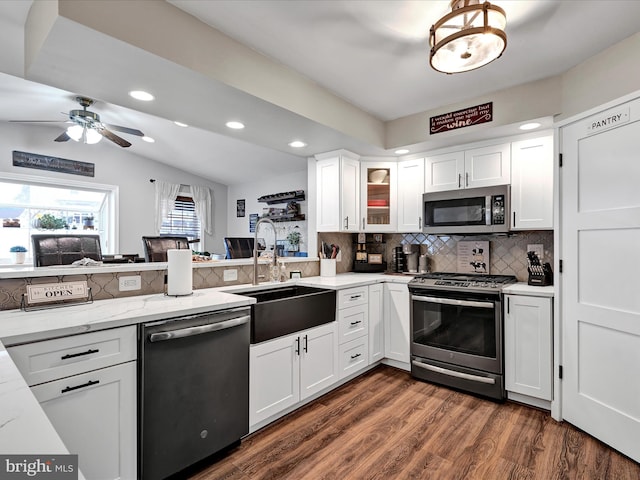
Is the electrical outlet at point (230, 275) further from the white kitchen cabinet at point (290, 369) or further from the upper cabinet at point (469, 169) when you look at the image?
the upper cabinet at point (469, 169)

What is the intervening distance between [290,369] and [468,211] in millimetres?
2090

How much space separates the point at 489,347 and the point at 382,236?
1748 millimetres

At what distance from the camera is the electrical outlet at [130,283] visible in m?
2.06

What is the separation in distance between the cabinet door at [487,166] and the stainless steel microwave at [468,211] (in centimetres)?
8

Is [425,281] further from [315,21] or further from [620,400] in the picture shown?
[315,21]

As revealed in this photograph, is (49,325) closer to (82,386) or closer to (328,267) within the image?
(82,386)

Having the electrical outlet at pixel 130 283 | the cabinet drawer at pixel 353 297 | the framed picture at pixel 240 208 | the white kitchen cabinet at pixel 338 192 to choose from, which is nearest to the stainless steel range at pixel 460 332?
the cabinet drawer at pixel 353 297

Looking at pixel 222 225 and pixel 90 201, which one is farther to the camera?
pixel 222 225

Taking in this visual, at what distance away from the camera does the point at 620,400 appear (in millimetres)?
1943

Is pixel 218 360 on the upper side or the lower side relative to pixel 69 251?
lower

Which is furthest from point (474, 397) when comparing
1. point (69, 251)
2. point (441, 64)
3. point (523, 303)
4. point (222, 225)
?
point (222, 225)

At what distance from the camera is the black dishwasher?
157cm

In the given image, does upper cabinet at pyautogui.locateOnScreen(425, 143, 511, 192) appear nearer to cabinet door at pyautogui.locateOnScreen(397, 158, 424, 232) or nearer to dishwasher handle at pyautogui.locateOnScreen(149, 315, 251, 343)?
cabinet door at pyautogui.locateOnScreen(397, 158, 424, 232)

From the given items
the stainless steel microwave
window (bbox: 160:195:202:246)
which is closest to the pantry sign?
the stainless steel microwave
